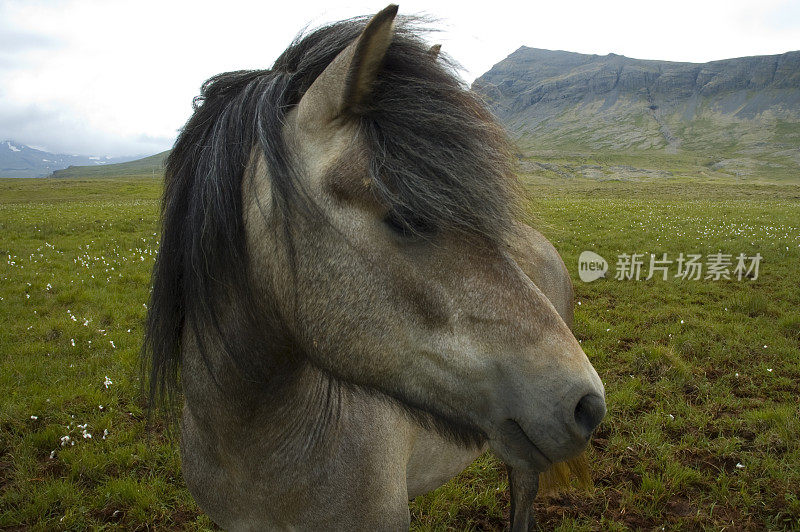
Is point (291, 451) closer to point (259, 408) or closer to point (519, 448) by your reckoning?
point (259, 408)

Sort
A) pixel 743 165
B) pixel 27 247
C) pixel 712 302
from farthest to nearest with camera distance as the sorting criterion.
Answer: pixel 743 165, pixel 27 247, pixel 712 302

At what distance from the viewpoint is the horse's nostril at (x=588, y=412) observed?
165cm

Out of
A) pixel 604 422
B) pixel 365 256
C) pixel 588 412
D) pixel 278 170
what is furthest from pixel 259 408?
pixel 604 422

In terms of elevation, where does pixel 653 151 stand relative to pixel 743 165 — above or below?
above

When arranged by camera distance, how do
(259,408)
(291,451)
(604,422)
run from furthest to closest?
(604,422) < (291,451) < (259,408)

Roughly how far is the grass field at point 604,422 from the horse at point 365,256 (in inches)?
32.4

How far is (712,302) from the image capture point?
10414 mm

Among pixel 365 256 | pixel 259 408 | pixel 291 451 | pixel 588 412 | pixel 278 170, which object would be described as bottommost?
pixel 291 451

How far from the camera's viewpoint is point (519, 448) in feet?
5.68

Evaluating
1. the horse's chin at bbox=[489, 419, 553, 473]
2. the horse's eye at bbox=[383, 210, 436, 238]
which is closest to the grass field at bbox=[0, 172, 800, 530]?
the horse's eye at bbox=[383, 210, 436, 238]

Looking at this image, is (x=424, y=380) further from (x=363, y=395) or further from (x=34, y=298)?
(x=34, y=298)

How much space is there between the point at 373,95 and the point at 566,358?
4.36ft

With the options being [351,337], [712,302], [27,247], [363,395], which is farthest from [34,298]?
[712,302]

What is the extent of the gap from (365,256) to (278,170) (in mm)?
520
